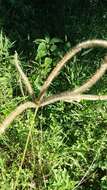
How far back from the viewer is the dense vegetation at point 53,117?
2748 mm

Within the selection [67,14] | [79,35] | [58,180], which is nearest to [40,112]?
[58,180]

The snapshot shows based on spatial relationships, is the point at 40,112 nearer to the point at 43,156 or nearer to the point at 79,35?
the point at 43,156

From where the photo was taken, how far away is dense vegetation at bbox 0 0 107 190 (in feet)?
9.02

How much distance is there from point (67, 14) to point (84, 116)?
1.32 meters

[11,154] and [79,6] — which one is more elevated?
[79,6]

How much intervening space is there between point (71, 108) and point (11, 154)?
50cm

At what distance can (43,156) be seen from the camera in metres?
2.81

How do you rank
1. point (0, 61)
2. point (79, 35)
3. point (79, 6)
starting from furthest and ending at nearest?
point (79, 6), point (79, 35), point (0, 61)

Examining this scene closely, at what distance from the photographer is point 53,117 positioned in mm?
2988

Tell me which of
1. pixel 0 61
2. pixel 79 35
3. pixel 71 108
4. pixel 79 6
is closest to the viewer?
pixel 71 108

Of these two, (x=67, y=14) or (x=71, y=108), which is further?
(x=67, y=14)

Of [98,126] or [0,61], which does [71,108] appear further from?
[0,61]

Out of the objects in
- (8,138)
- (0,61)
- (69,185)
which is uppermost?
(0,61)

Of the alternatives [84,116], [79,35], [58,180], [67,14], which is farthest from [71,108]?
[67,14]
